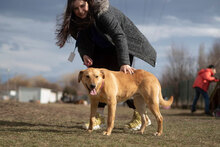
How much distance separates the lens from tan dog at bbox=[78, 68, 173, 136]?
147 inches

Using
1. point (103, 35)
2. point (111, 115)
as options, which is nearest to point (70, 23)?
point (103, 35)

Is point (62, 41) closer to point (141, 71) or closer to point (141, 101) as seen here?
point (141, 71)

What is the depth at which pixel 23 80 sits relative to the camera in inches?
4291

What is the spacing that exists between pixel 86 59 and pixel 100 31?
0.68m

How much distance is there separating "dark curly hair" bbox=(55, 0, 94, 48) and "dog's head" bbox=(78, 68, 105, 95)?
2.70 feet

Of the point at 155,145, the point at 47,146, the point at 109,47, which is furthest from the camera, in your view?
the point at 109,47

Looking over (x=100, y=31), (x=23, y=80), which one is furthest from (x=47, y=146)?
(x=23, y=80)

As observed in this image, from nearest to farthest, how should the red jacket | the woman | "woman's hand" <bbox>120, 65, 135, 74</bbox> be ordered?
the woman < "woman's hand" <bbox>120, 65, 135, 74</bbox> < the red jacket

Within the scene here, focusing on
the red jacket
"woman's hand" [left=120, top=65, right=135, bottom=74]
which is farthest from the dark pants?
the red jacket

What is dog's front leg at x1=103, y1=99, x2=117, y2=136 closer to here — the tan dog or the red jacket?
the tan dog

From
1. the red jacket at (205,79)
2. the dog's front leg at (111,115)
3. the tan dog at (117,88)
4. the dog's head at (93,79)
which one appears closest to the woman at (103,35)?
the tan dog at (117,88)

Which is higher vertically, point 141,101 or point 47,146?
point 141,101

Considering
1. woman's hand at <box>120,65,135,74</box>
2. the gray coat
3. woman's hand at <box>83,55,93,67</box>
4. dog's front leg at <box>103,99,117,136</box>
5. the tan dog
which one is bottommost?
dog's front leg at <box>103,99,117,136</box>

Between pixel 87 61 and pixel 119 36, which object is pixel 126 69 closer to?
pixel 119 36
